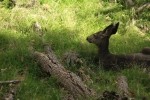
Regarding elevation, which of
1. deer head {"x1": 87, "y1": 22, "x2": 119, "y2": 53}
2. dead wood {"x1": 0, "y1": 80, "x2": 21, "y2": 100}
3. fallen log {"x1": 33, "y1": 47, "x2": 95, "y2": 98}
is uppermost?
deer head {"x1": 87, "y1": 22, "x2": 119, "y2": 53}

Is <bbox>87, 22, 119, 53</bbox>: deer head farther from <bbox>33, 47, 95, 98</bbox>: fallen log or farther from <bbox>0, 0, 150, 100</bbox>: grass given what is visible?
<bbox>33, 47, 95, 98</bbox>: fallen log

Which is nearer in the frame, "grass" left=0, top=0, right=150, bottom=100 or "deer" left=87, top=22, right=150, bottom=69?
"grass" left=0, top=0, right=150, bottom=100

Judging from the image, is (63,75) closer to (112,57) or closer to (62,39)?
(112,57)

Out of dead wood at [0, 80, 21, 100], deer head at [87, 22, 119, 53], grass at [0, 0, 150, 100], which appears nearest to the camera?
dead wood at [0, 80, 21, 100]

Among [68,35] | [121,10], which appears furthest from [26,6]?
[121,10]

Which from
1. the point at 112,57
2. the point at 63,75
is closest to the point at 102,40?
the point at 112,57

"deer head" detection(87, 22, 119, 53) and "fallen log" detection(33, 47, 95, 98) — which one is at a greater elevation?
"deer head" detection(87, 22, 119, 53)

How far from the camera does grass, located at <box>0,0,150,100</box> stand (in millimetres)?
6641

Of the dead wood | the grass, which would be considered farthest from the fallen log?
the dead wood

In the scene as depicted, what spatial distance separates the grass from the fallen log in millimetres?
136

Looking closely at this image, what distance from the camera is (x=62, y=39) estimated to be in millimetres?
8461

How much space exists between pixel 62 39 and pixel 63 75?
6.91 feet

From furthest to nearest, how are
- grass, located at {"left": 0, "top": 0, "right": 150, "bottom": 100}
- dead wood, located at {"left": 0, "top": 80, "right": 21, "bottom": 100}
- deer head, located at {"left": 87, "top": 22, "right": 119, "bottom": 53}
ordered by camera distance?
deer head, located at {"left": 87, "top": 22, "right": 119, "bottom": 53}
grass, located at {"left": 0, "top": 0, "right": 150, "bottom": 100}
dead wood, located at {"left": 0, "top": 80, "right": 21, "bottom": 100}

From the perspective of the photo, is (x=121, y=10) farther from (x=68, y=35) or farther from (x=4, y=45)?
(x=4, y=45)
